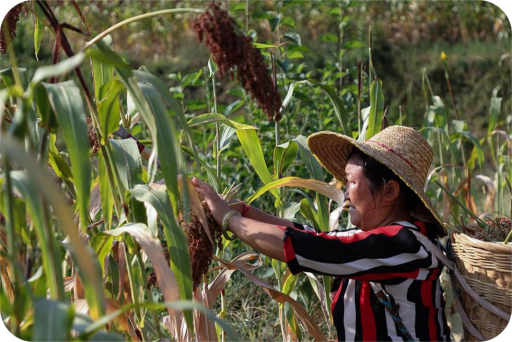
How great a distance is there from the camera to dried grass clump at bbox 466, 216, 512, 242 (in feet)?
6.27

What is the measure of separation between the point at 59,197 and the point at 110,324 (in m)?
0.86

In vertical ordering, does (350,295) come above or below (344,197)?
below

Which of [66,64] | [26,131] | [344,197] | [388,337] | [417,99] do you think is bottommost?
[417,99]

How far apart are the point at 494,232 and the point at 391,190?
14.0 inches

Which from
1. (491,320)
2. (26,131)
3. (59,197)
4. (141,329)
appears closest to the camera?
(59,197)

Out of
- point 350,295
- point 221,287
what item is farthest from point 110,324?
point 350,295

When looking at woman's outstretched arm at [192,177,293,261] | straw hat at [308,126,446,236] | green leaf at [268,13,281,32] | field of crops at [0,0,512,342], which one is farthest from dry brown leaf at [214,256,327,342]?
green leaf at [268,13,281,32]

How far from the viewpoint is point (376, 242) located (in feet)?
5.53

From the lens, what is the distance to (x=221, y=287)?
6.34 ft

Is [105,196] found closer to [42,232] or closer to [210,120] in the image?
[210,120]

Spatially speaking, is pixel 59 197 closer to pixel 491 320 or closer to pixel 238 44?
pixel 238 44

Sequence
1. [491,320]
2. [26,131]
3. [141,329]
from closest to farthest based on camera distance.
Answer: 1. [26,131]
2. [141,329]
3. [491,320]

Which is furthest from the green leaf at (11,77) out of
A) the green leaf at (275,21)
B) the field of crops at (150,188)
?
the green leaf at (275,21)

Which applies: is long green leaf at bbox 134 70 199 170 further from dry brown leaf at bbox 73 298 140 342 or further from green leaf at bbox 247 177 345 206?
green leaf at bbox 247 177 345 206
